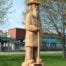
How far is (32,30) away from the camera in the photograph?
14297 millimetres

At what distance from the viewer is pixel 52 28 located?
1694 inches

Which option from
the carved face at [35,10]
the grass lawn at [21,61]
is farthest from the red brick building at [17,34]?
the carved face at [35,10]

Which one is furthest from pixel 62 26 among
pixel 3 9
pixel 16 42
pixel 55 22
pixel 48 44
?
pixel 48 44

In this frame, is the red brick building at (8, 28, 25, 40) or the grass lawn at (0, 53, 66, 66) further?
the red brick building at (8, 28, 25, 40)

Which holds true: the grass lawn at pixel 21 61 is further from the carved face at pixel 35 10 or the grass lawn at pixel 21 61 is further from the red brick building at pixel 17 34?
the red brick building at pixel 17 34

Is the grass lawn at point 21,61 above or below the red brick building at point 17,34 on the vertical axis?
below

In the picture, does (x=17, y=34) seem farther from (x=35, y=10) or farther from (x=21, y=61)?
(x=35, y=10)

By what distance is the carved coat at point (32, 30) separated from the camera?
14.3 meters

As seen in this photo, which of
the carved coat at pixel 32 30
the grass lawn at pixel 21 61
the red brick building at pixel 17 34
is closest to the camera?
the carved coat at pixel 32 30

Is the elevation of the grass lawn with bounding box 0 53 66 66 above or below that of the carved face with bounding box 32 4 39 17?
below

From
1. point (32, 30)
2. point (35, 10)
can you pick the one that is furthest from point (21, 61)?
point (35, 10)

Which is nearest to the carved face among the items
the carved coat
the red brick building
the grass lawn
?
the carved coat

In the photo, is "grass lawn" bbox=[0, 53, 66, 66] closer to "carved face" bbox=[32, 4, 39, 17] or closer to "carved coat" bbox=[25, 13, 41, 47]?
"carved coat" bbox=[25, 13, 41, 47]

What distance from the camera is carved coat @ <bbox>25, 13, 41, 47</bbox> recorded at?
1426cm
